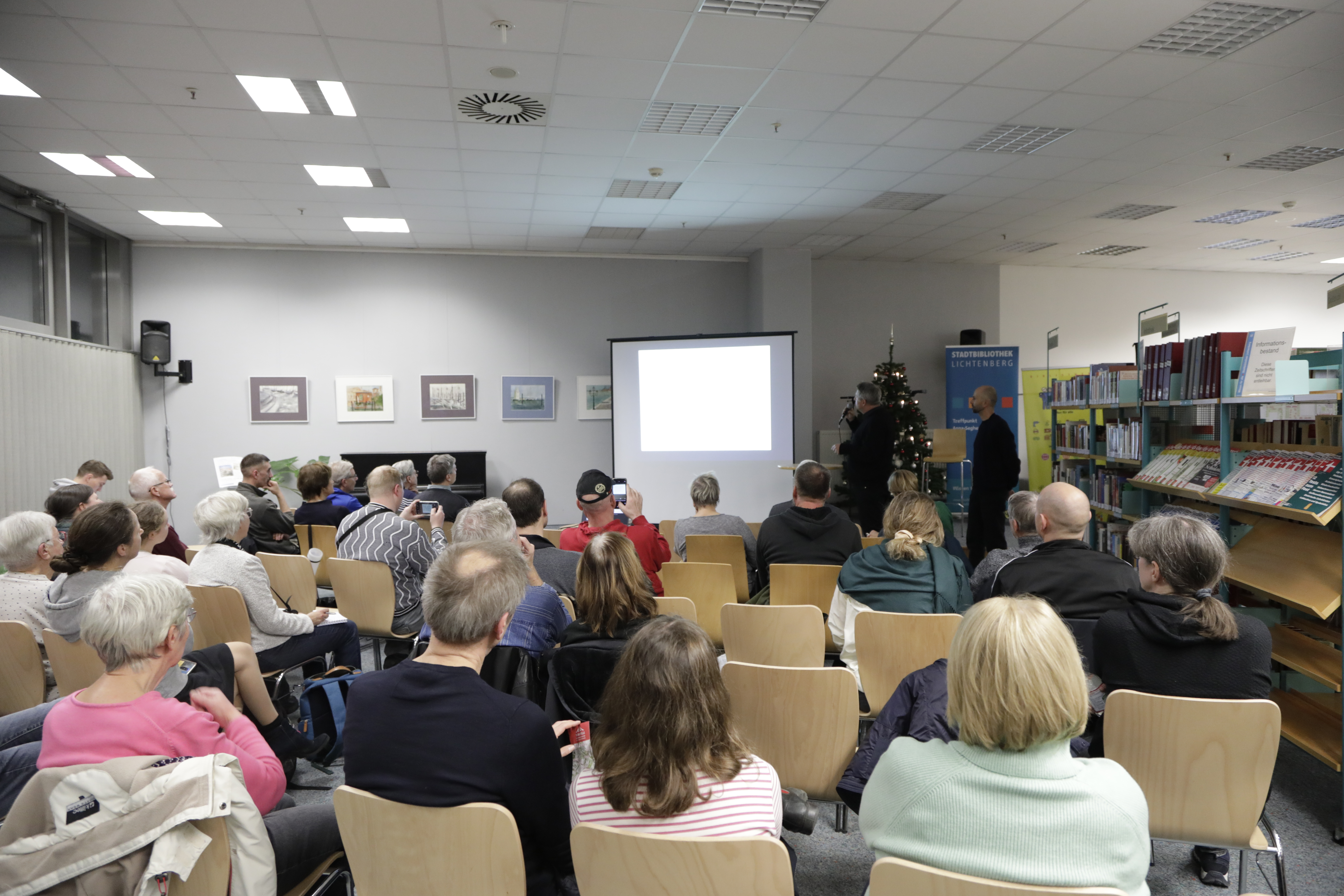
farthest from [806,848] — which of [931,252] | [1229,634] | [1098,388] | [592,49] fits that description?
[931,252]

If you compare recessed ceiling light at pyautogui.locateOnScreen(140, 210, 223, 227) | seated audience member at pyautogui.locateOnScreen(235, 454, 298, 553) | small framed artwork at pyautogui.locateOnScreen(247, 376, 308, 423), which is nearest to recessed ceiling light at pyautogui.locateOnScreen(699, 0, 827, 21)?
seated audience member at pyautogui.locateOnScreen(235, 454, 298, 553)

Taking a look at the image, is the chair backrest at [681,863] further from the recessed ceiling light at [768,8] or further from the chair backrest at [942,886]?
the recessed ceiling light at [768,8]

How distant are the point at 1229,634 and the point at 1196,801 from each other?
0.47m

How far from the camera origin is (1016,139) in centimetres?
609

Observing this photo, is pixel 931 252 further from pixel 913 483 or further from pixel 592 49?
pixel 592 49

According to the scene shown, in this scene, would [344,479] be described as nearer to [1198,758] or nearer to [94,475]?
[94,475]

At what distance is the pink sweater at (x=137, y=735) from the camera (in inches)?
65.5

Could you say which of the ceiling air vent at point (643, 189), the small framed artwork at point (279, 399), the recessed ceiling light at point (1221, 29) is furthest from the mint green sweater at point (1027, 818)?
the small framed artwork at point (279, 399)

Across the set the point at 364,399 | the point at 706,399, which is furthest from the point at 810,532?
the point at 364,399

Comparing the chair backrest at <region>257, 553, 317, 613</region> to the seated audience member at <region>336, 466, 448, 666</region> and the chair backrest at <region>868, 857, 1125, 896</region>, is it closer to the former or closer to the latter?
the seated audience member at <region>336, 466, 448, 666</region>

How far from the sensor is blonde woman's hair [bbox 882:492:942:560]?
3.11 meters

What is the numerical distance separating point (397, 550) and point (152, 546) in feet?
3.60

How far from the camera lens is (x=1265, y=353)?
3.80 metres

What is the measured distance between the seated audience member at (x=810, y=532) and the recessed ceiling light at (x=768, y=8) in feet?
7.76
